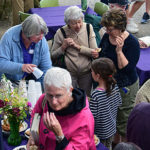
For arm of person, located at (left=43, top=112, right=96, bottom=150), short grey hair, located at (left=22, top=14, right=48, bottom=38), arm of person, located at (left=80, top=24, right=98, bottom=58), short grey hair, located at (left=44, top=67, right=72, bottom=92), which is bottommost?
arm of person, located at (left=43, top=112, right=96, bottom=150)

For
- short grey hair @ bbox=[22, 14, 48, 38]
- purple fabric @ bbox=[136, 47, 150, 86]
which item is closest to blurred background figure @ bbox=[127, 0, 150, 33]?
purple fabric @ bbox=[136, 47, 150, 86]

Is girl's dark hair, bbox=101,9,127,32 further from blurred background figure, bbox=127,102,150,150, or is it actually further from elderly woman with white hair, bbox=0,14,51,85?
→ blurred background figure, bbox=127,102,150,150

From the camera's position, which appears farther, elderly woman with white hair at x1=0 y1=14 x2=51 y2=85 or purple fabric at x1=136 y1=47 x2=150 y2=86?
purple fabric at x1=136 y1=47 x2=150 y2=86

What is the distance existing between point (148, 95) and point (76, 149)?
1003 millimetres

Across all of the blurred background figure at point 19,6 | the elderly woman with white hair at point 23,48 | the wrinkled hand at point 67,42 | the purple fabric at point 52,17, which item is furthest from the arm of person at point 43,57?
the blurred background figure at point 19,6

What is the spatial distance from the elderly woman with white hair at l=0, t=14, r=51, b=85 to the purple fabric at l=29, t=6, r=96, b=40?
6.88 feet

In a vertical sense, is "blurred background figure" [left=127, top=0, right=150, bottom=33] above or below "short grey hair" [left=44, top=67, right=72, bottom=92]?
below

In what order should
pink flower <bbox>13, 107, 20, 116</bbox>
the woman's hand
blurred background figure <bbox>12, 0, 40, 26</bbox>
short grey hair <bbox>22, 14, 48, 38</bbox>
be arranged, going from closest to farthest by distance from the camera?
pink flower <bbox>13, 107, 20, 116</bbox>, short grey hair <bbox>22, 14, 48, 38</bbox>, the woman's hand, blurred background figure <bbox>12, 0, 40, 26</bbox>

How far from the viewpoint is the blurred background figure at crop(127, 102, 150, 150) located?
1766 millimetres

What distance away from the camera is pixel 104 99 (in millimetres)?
2543

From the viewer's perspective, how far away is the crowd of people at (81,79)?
186 cm

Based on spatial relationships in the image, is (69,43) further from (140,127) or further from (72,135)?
(140,127)

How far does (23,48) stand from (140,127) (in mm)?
1551

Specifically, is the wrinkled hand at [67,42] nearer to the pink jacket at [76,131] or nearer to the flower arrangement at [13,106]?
the flower arrangement at [13,106]
